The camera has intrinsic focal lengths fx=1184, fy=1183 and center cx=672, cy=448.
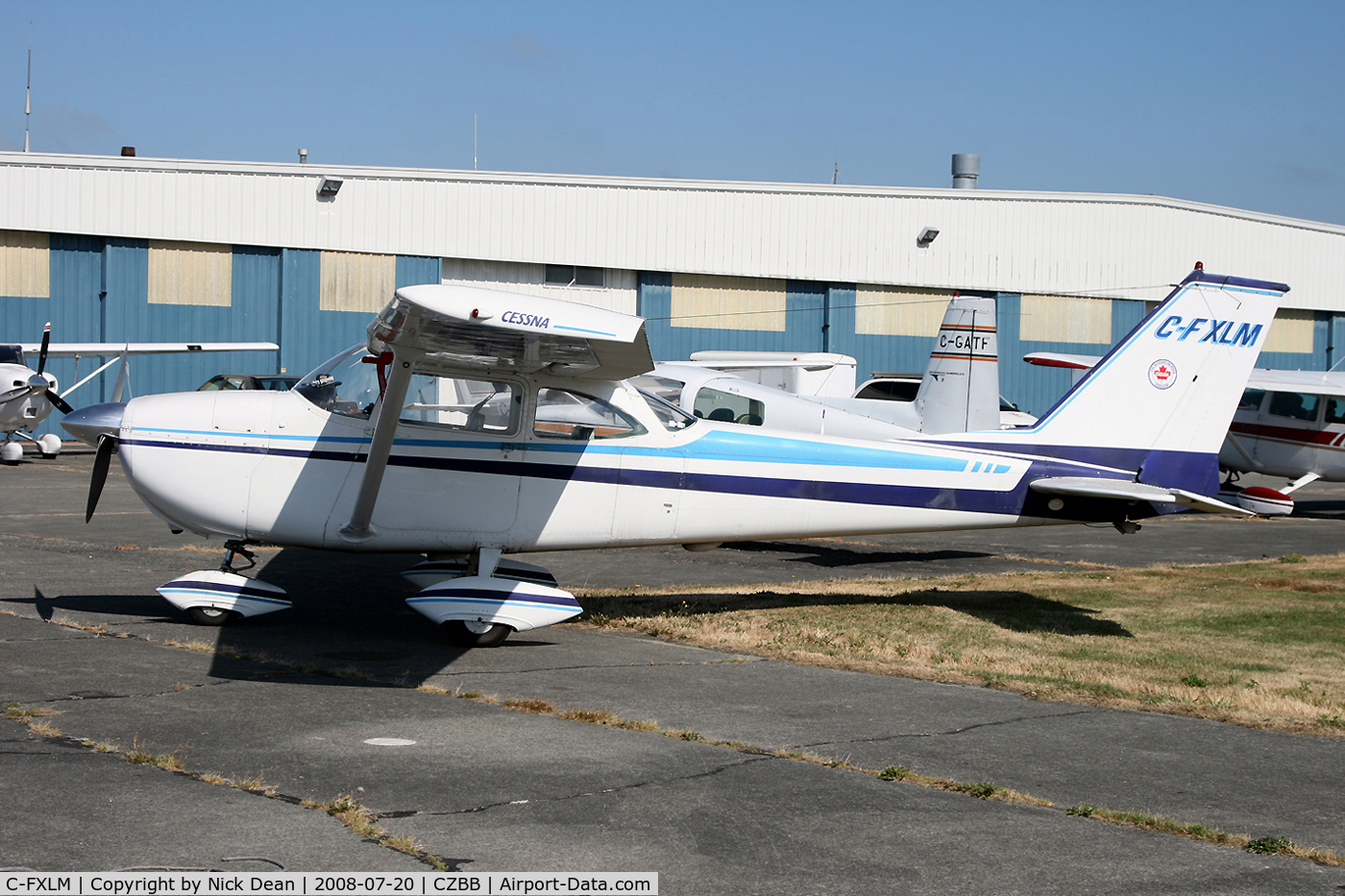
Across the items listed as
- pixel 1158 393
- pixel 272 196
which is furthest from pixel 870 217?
pixel 1158 393

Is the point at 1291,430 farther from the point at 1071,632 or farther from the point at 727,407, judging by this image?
the point at 1071,632

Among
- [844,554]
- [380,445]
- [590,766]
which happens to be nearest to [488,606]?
[380,445]

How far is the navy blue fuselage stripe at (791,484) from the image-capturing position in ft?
25.8

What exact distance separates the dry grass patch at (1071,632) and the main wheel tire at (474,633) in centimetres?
112

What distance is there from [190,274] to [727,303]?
14.1 metres

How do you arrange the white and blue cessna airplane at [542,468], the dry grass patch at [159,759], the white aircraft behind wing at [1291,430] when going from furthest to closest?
the white aircraft behind wing at [1291,430]
the white and blue cessna airplane at [542,468]
the dry grass patch at [159,759]

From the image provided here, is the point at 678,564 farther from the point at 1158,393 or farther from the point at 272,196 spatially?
the point at 272,196

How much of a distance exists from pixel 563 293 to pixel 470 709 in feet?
85.7

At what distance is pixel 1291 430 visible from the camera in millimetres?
19953

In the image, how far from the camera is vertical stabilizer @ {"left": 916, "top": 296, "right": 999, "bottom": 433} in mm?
15031

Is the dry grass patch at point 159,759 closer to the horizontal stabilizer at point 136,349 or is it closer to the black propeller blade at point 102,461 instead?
the black propeller blade at point 102,461

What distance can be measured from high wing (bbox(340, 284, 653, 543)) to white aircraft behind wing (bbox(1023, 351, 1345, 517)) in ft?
50.4

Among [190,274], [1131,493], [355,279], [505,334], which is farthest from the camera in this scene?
[355,279]

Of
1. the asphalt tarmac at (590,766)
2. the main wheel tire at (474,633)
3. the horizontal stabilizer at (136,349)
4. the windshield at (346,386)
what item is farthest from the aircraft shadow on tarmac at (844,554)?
the horizontal stabilizer at (136,349)
